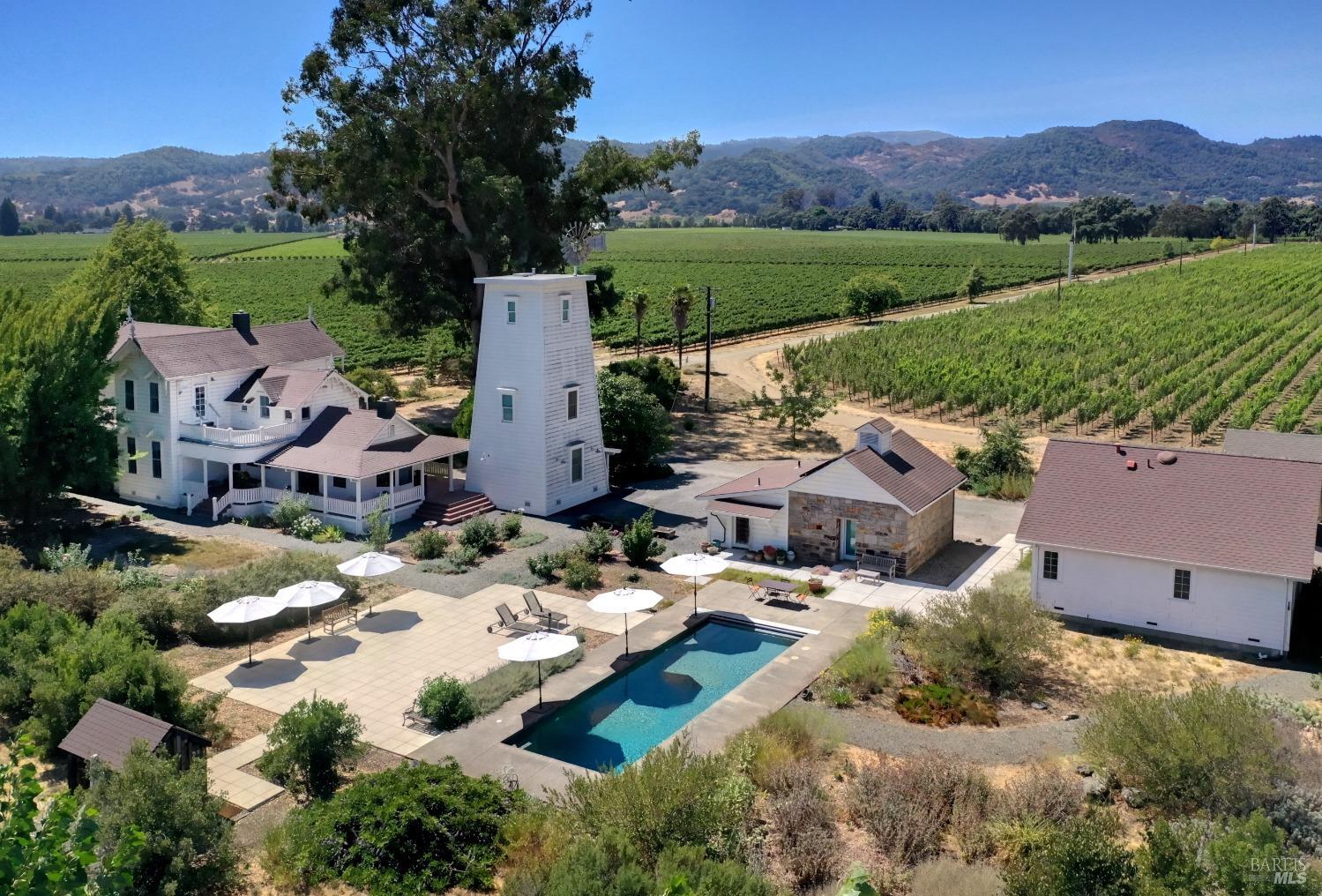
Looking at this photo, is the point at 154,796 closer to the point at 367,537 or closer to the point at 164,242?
the point at 367,537

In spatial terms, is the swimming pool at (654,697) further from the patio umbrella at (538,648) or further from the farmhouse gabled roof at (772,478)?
the farmhouse gabled roof at (772,478)

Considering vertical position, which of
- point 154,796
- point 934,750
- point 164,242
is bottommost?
point 934,750

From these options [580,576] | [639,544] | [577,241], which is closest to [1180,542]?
[639,544]

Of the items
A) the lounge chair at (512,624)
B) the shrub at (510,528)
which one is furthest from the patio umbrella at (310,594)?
the shrub at (510,528)

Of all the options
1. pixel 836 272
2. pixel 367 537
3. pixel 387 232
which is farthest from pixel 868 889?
pixel 836 272

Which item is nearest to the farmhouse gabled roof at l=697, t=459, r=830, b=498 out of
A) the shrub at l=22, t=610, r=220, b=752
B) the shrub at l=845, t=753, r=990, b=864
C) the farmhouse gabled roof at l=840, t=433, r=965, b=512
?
the farmhouse gabled roof at l=840, t=433, r=965, b=512

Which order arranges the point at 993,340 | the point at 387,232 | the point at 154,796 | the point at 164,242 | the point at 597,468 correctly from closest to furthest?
the point at 154,796 → the point at 597,468 → the point at 387,232 → the point at 164,242 → the point at 993,340

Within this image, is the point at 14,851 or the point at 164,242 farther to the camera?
the point at 164,242
